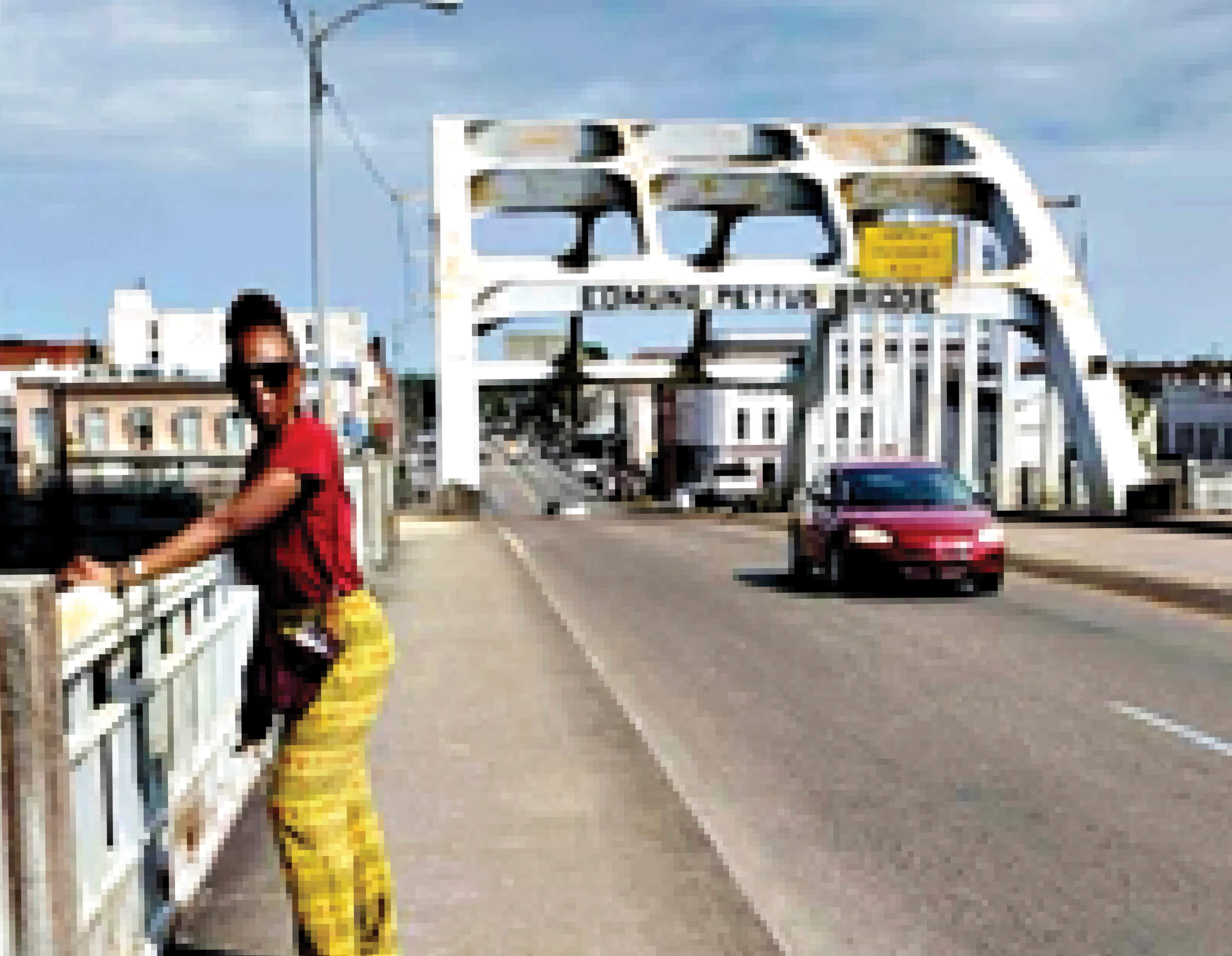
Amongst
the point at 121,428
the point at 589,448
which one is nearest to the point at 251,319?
the point at 121,428

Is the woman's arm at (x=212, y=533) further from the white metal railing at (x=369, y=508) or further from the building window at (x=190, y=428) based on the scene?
the building window at (x=190, y=428)

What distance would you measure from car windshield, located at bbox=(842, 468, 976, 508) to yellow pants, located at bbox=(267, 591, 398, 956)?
47.9 feet

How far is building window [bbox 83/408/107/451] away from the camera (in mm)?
90000

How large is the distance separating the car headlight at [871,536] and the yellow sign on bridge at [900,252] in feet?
116

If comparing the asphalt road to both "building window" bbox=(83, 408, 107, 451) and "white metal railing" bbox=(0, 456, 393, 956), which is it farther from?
"building window" bbox=(83, 408, 107, 451)

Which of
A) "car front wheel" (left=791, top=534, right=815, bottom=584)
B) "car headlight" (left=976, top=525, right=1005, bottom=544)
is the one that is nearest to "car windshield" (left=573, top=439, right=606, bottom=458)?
"car front wheel" (left=791, top=534, right=815, bottom=584)

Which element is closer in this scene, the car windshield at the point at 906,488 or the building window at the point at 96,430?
the car windshield at the point at 906,488

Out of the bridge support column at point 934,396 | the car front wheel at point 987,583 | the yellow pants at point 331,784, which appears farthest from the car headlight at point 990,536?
the bridge support column at point 934,396

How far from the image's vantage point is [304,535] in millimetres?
3855

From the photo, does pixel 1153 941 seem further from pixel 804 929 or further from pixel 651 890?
pixel 651 890

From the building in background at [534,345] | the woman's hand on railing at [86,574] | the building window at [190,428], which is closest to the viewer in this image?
the woman's hand on railing at [86,574]

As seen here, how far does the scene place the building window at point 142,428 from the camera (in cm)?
9069

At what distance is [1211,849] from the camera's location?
629 cm

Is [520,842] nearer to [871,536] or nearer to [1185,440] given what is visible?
[871,536]
